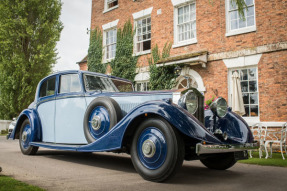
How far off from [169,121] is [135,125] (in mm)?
664

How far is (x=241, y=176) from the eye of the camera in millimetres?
3896

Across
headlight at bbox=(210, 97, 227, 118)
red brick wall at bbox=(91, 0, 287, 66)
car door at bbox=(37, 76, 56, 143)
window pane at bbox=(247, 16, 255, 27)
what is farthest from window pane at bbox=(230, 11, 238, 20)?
car door at bbox=(37, 76, 56, 143)

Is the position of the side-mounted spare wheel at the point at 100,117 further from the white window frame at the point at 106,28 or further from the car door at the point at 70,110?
the white window frame at the point at 106,28

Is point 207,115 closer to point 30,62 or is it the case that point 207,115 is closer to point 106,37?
point 106,37

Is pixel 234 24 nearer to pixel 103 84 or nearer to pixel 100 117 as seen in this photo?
pixel 103 84

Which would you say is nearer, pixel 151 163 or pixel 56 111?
pixel 151 163

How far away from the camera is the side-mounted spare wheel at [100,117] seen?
4066mm

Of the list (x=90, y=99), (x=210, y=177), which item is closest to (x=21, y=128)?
(x=90, y=99)

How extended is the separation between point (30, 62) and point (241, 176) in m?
15.5

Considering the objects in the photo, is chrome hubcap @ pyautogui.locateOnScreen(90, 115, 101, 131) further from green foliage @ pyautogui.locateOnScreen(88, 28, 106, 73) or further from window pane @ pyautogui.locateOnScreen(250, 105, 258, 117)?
green foliage @ pyautogui.locateOnScreen(88, 28, 106, 73)

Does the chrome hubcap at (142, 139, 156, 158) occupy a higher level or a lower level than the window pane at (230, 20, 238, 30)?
lower

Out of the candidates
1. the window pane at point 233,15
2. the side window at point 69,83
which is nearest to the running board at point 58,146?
the side window at point 69,83

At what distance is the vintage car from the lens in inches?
125

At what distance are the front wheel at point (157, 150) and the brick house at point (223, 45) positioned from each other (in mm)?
6201
